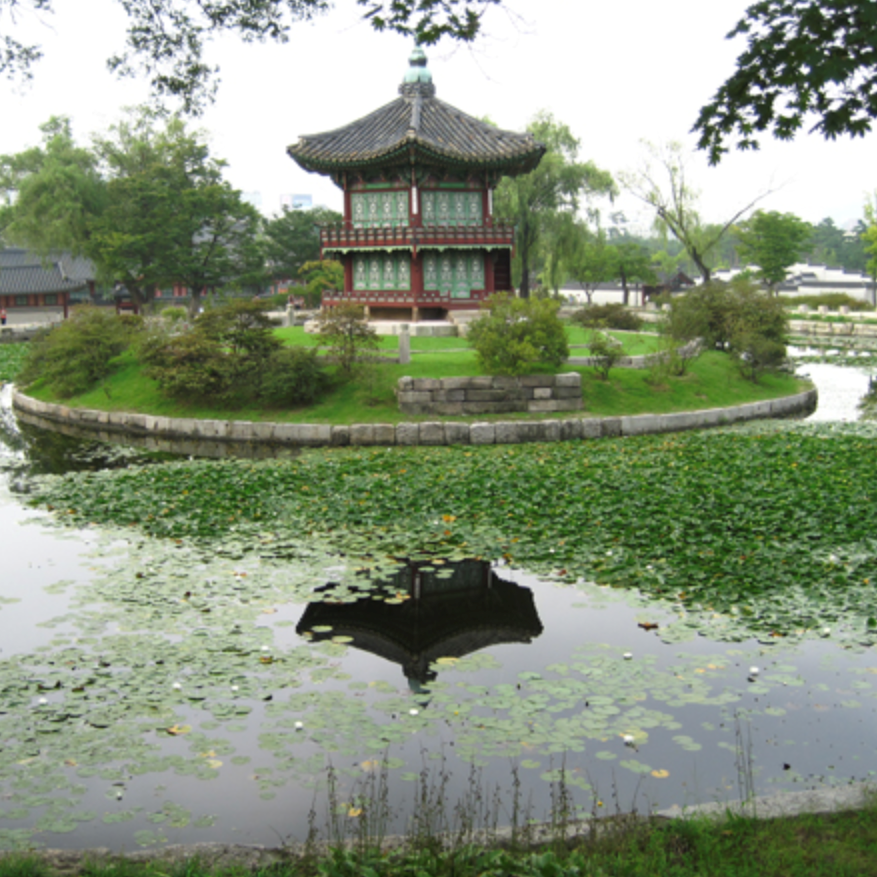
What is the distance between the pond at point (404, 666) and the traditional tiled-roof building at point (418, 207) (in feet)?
59.8

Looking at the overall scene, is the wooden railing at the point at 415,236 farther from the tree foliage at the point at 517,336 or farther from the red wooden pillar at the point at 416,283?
the tree foliage at the point at 517,336

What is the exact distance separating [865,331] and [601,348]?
31.9 m

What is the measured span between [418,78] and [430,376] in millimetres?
17558

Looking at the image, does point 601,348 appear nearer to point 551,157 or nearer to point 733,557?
point 733,557

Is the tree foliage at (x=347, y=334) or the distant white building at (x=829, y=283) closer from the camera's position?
the tree foliage at (x=347, y=334)

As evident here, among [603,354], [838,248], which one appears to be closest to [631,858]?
[603,354]

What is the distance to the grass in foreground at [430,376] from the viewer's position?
2084 cm

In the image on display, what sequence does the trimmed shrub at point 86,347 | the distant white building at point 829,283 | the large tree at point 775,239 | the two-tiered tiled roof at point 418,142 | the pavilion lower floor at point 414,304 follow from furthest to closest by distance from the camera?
the distant white building at point 829,283 < the large tree at point 775,239 < the pavilion lower floor at point 414,304 < the two-tiered tiled roof at point 418,142 < the trimmed shrub at point 86,347

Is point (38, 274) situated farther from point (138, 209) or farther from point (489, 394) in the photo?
point (489, 394)

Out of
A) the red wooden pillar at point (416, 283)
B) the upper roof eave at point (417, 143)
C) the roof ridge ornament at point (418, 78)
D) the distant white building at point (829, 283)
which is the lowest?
the red wooden pillar at point (416, 283)

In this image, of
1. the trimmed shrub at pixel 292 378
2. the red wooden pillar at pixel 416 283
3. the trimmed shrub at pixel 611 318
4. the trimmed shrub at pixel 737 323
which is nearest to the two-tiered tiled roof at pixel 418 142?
the red wooden pillar at pixel 416 283

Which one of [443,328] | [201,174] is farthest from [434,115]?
[201,174]

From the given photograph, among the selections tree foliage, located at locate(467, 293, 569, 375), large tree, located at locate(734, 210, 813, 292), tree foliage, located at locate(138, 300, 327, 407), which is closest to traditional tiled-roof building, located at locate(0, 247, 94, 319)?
tree foliage, located at locate(138, 300, 327, 407)

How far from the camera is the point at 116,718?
6.72m
